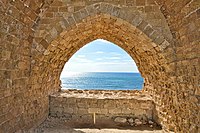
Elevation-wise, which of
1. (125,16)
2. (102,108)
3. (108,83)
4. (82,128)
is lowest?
(108,83)

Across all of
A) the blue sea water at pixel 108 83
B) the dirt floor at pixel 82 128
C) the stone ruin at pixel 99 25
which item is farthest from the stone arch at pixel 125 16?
the blue sea water at pixel 108 83

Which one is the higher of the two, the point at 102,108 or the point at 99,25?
the point at 99,25

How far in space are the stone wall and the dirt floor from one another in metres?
0.37

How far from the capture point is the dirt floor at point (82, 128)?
511 cm

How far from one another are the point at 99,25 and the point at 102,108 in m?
2.70

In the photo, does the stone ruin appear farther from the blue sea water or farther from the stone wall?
the blue sea water

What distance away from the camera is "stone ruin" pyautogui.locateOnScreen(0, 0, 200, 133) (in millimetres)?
3381

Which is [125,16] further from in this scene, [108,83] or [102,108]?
[108,83]

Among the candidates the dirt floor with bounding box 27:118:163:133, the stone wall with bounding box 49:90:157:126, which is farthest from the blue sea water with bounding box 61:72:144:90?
the dirt floor with bounding box 27:118:163:133

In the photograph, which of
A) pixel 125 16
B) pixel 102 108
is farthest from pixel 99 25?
pixel 102 108

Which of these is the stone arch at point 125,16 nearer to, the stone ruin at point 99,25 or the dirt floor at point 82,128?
the stone ruin at point 99,25

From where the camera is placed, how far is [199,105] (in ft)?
10.2

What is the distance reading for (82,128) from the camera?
17.7 feet

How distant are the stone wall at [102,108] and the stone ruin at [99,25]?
3.37ft
